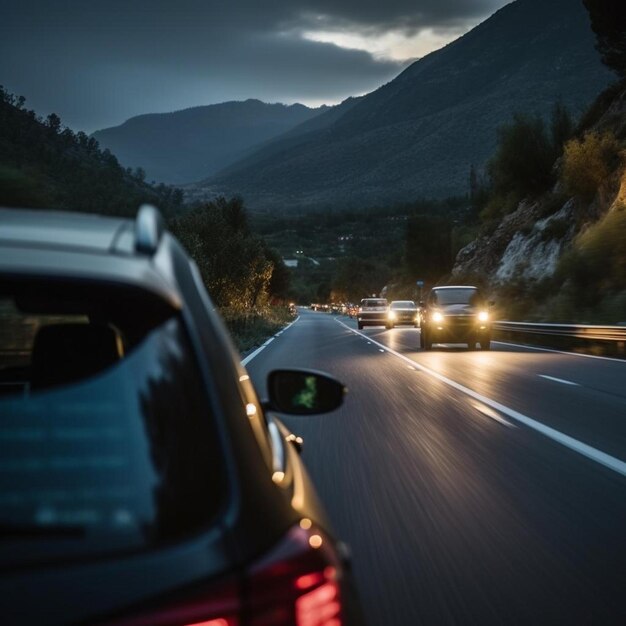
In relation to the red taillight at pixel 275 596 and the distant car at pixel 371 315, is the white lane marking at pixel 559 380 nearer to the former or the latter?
the red taillight at pixel 275 596

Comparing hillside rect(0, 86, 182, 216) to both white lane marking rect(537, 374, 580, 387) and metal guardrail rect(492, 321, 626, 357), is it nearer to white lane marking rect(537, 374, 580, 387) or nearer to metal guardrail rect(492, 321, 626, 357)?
white lane marking rect(537, 374, 580, 387)

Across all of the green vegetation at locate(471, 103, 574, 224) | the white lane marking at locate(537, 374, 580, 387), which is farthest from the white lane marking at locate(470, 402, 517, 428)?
the green vegetation at locate(471, 103, 574, 224)

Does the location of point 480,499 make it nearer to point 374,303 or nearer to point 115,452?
point 115,452

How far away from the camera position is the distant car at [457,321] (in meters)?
27.3

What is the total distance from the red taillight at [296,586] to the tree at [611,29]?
56.4 m

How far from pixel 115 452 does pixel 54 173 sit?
5878 cm

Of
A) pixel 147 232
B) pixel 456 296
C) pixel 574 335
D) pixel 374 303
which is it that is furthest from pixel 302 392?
pixel 374 303

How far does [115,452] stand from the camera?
74.8 inches

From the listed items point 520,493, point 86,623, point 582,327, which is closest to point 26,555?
point 86,623

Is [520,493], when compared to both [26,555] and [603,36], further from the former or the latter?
[603,36]

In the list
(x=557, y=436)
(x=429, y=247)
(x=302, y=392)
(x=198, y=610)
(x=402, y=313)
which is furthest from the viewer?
(x=429, y=247)

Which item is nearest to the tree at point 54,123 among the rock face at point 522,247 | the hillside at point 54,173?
the hillside at point 54,173

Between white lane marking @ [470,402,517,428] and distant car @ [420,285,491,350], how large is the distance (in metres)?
14.3

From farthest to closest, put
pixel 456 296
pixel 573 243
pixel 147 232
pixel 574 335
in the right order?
pixel 573 243 < pixel 456 296 < pixel 574 335 < pixel 147 232
